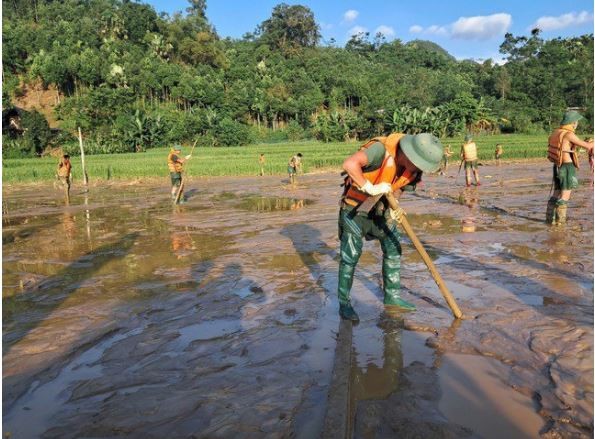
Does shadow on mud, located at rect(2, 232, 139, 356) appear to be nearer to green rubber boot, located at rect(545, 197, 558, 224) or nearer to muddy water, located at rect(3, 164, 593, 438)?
muddy water, located at rect(3, 164, 593, 438)

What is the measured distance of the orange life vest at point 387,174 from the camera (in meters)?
3.88

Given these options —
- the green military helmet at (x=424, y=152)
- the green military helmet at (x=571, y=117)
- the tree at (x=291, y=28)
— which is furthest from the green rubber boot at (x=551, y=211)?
the tree at (x=291, y=28)

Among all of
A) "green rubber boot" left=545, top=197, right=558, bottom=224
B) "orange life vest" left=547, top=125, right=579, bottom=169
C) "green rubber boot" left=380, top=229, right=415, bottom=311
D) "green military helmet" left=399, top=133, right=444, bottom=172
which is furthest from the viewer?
"green rubber boot" left=545, top=197, right=558, bottom=224

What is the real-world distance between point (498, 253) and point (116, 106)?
44033 mm

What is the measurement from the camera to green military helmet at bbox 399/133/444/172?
3.59 meters

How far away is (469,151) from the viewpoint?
1336 cm

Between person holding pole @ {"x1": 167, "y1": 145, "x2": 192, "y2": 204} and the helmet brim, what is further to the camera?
person holding pole @ {"x1": 167, "y1": 145, "x2": 192, "y2": 204}

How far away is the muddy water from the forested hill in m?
30.4

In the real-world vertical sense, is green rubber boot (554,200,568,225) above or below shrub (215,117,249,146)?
below

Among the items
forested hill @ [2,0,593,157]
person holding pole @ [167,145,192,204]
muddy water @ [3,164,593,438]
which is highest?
forested hill @ [2,0,593,157]

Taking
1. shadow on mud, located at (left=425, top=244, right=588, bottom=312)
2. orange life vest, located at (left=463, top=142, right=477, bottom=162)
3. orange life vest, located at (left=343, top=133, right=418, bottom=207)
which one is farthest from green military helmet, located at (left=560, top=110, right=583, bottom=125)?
orange life vest, located at (left=463, top=142, right=477, bottom=162)

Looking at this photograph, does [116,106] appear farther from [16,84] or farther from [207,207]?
[207,207]

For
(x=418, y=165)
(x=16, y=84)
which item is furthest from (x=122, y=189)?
(x=16, y=84)

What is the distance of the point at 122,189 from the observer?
1852 centimetres
